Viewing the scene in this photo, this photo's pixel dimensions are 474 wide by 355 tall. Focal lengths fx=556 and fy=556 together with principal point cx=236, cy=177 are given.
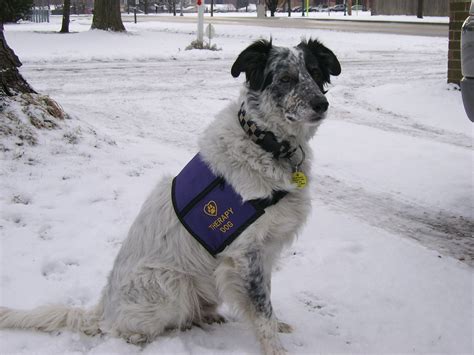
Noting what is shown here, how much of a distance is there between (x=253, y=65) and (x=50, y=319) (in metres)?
1.98

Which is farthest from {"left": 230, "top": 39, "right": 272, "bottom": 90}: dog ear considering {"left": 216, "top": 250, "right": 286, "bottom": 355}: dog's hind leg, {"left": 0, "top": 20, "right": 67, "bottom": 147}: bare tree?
{"left": 0, "top": 20, "right": 67, "bottom": 147}: bare tree

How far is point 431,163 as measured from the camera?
690 cm

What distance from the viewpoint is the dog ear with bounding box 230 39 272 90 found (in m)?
3.46

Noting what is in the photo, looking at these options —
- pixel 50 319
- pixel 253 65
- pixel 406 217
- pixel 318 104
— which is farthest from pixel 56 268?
pixel 406 217

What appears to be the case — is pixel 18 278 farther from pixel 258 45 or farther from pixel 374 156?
pixel 374 156

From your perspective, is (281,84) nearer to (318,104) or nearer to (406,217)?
(318,104)

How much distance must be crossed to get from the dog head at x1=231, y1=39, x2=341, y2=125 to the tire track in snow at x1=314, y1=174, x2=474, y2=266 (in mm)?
2120

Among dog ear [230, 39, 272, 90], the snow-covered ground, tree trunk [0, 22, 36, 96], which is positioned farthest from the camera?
tree trunk [0, 22, 36, 96]

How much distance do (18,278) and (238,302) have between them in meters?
1.83

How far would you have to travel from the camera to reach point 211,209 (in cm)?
330

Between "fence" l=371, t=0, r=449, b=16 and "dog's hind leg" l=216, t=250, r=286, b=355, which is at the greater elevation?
"fence" l=371, t=0, r=449, b=16

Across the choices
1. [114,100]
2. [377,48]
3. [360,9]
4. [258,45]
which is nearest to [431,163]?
[258,45]

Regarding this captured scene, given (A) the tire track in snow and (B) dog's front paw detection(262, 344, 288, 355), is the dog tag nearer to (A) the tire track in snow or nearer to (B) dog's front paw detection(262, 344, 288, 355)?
(B) dog's front paw detection(262, 344, 288, 355)

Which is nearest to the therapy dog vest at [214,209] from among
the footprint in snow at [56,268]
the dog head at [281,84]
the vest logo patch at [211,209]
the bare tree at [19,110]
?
the vest logo patch at [211,209]
